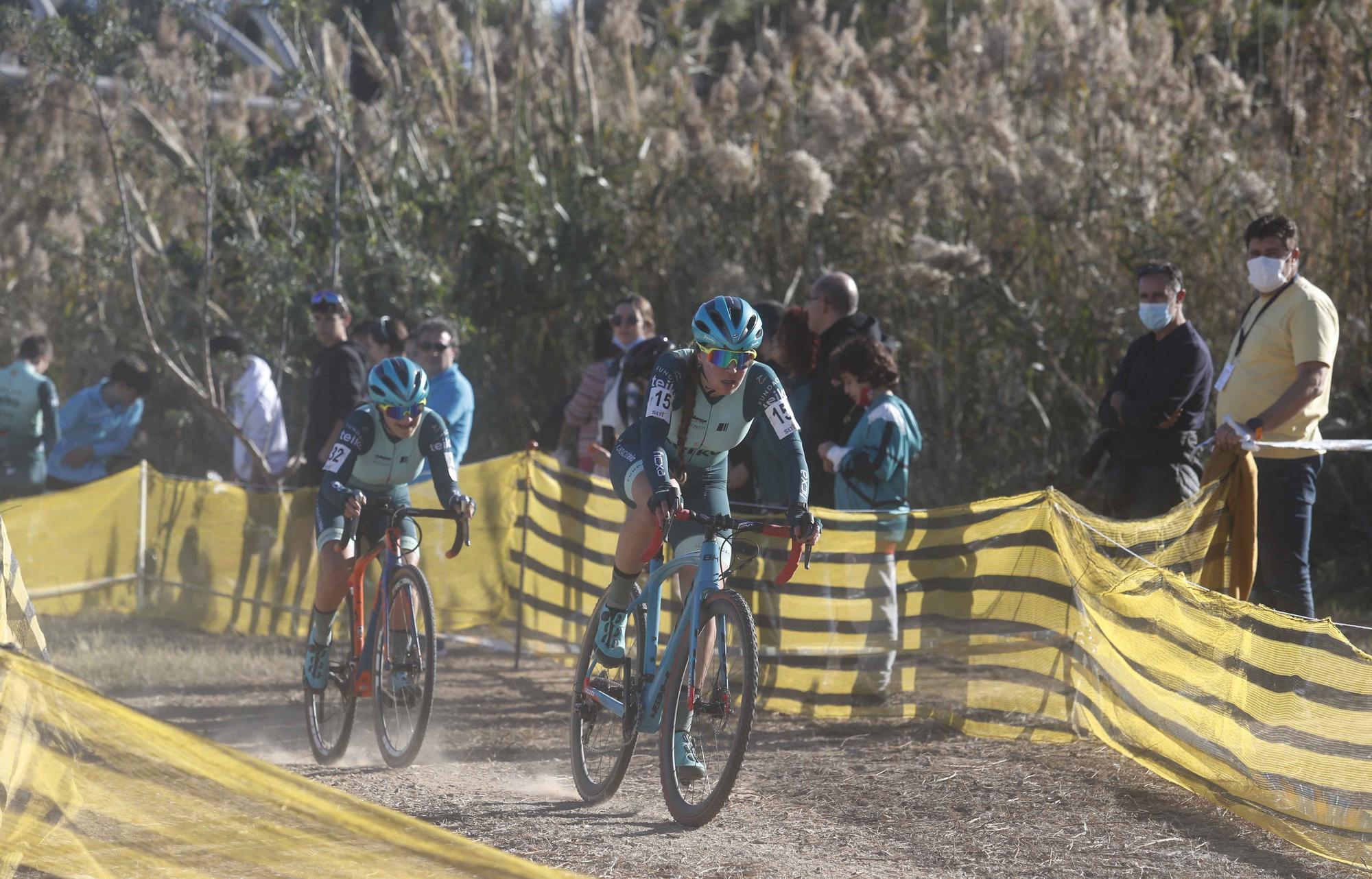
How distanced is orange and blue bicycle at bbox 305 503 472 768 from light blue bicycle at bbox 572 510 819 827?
3.30 ft

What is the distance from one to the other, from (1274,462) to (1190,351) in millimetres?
762

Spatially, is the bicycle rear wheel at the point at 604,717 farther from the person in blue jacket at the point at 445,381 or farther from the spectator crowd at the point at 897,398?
the person in blue jacket at the point at 445,381

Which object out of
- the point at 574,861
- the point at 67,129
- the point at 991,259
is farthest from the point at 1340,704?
the point at 67,129

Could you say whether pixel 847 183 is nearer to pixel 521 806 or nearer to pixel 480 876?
pixel 521 806

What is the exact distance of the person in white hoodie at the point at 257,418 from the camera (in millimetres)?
11320

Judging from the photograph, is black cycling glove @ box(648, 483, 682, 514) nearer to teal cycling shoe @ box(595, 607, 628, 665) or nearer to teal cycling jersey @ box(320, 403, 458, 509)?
teal cycling shoe @ box(595, 607, 628, 665)

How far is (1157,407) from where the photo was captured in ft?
24.3

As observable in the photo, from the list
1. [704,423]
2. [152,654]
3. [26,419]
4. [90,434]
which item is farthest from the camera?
[90,434]

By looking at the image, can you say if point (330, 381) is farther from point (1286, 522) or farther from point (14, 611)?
point (1286, 522)

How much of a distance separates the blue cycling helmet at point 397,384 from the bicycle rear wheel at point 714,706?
2.06 m

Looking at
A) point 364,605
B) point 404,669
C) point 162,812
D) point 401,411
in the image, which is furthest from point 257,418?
point 162,812

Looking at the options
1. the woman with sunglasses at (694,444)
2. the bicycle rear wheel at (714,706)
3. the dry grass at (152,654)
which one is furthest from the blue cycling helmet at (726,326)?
the dry grass at (152,654)

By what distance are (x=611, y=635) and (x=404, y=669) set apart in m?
A: 1.21

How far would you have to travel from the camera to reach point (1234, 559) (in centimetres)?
693
